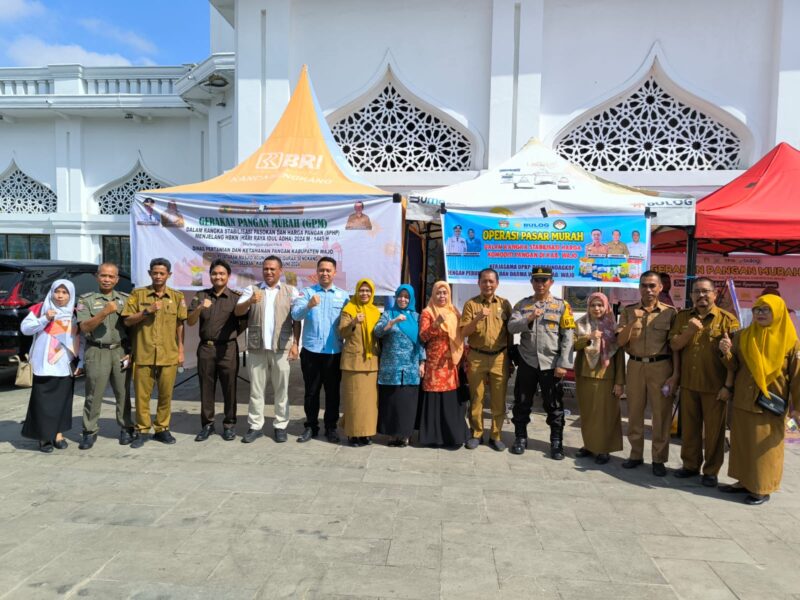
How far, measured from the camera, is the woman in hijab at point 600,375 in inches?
164

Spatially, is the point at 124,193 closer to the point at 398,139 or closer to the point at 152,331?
the point at 398,139

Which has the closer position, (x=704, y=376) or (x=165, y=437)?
(x=704, y=376)

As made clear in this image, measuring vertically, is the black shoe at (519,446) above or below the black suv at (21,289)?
below

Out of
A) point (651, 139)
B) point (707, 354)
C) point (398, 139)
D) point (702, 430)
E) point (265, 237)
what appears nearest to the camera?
point (707, 354)

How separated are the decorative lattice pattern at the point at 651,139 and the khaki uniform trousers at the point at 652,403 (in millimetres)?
4846

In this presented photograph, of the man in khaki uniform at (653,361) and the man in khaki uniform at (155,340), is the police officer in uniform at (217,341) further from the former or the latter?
the man in khaki uniform at (653,361)

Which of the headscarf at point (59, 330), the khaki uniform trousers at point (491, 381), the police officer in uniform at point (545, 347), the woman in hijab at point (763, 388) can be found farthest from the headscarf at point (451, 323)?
the headscarf at point (59, 330)

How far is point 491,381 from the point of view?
4.45 metres

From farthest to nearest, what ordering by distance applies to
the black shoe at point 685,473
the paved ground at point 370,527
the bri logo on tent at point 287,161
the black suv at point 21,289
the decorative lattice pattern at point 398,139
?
the decorative lattice pattern at point 398,139 → the black suv at point 21,289 → the bri logo on tent at point 287,161 → the black shoe at point 685,473 → the paved ground at point 370,527

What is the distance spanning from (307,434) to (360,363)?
82cm

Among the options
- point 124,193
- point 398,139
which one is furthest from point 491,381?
point 124,193

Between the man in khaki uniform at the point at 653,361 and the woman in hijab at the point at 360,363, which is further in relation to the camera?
the woman in hijab at the point at 360,363

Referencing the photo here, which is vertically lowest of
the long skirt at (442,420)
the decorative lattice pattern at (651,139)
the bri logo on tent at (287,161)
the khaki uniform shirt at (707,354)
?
the long skirt at (442,420)

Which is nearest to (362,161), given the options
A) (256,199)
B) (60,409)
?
(256,199)
